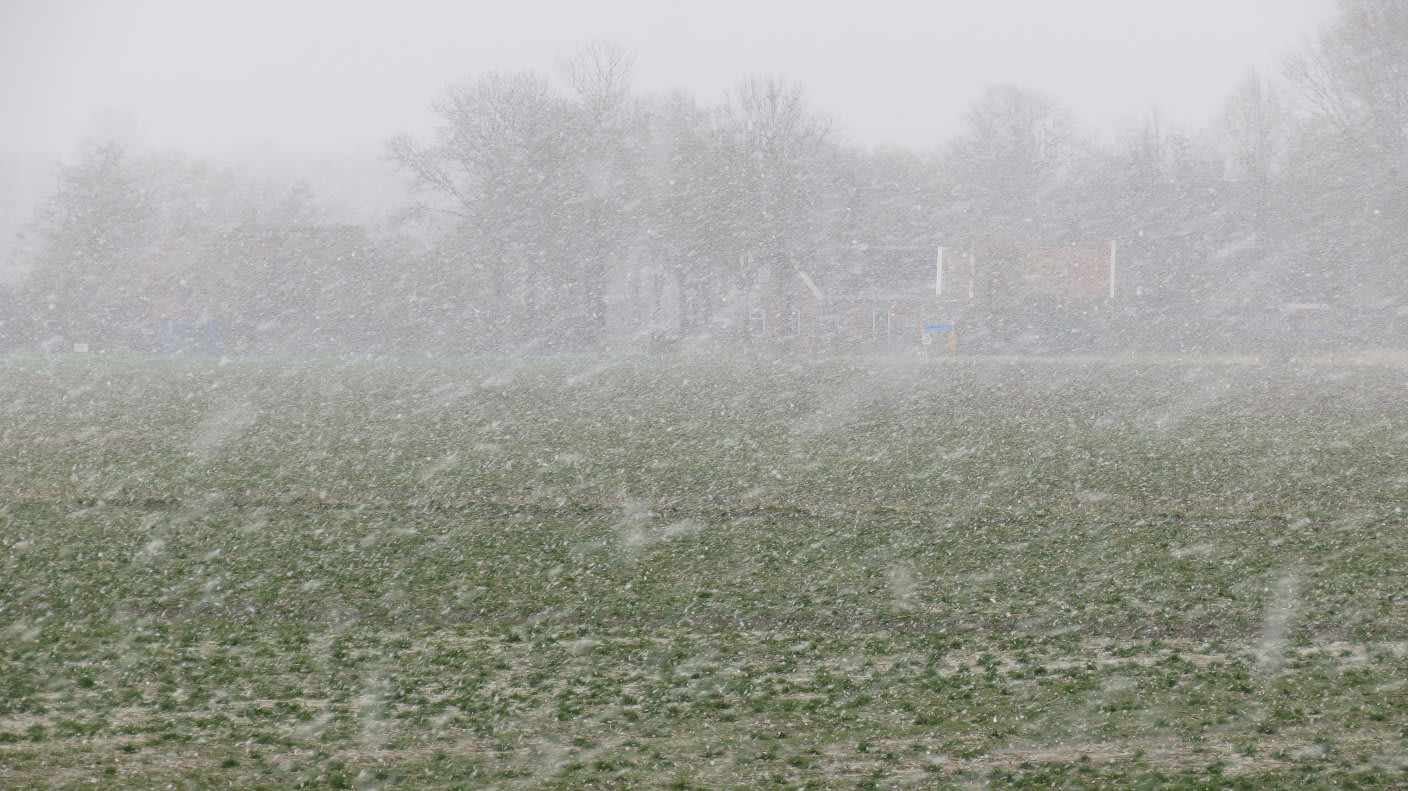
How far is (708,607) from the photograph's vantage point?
10.4 meters

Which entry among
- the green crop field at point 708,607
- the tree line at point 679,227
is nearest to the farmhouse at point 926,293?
the tree line at point 679,227

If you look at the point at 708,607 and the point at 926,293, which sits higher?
the point at 926,293

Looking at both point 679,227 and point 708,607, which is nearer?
point 708,607

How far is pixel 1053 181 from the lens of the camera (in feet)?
265

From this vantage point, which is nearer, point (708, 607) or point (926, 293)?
point (708, 607)

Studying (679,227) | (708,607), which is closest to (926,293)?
(679,227)

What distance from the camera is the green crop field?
22.5 ft

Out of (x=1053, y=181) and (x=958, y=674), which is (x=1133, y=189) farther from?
(x=958, y=674)

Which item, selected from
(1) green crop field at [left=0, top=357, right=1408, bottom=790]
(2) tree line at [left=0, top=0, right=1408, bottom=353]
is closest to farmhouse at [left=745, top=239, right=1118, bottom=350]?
(2) tree line at [left=0, top=0, right=1408, bottom=353]

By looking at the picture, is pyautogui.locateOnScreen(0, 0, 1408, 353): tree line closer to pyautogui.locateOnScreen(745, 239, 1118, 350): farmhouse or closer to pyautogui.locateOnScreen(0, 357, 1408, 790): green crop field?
pyautogui.locateOnScreen(745, 239, 1118, 350): farmhouse

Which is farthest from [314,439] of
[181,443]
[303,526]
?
[303,526]

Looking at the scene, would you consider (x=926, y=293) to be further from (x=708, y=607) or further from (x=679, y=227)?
(x=708, y=607)

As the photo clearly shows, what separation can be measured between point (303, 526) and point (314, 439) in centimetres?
818

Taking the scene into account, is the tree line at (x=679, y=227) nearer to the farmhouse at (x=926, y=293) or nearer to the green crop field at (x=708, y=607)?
the farmhouse at (x=926, y=293)
